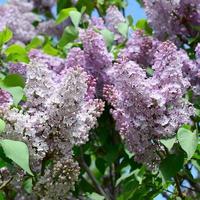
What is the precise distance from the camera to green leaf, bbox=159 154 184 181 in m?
2.38

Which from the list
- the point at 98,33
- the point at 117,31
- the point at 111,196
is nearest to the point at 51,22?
the point at 117,31

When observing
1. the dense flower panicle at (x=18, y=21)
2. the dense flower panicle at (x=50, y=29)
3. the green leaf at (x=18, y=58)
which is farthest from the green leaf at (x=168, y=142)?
the dense flower panicle at (x=50, y=29)

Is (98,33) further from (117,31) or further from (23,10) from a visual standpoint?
(23,10)

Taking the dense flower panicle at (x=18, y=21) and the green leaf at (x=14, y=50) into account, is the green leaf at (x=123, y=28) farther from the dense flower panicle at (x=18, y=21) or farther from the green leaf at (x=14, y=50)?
the dense flower panicle at (x=18, y=21)

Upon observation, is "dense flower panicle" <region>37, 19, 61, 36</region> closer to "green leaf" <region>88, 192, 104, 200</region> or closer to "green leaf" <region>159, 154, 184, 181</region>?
"green leaf" <region>88, 192, 104, 200</region>

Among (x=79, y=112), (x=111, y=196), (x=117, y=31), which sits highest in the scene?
(x=79, y=112)

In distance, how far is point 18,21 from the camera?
4215 mm

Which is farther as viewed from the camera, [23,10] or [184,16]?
[23,10]

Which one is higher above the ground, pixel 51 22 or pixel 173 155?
pixel 173 155

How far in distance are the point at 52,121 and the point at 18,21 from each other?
2.14m

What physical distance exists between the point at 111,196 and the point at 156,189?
73cm

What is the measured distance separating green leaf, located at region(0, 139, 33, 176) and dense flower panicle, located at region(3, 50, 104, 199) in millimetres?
151

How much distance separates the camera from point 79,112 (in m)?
2.25

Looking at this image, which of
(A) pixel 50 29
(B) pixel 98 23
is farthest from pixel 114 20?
(A) pixel 50 29
